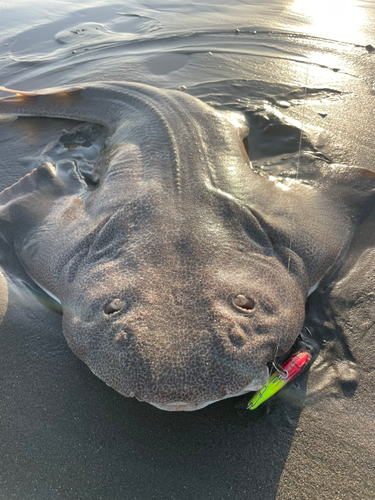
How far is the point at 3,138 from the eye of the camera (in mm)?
5992

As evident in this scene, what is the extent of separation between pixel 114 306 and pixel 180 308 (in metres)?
0.45

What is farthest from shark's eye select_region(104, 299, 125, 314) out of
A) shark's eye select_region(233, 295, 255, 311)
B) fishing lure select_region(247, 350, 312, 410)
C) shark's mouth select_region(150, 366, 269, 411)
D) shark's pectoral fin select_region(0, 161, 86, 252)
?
shark's pectoral fin select_region(0, 161, 86, 252)

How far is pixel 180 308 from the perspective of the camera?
7.59ft

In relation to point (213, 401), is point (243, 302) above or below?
above

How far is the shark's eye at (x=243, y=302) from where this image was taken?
2.41 meters

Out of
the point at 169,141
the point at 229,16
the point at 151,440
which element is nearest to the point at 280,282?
the point at 151,440

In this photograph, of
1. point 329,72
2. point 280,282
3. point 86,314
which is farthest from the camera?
point 329,72

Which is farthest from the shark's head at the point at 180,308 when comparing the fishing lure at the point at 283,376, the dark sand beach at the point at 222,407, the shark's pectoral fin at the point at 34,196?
the shark's pectoral fin at the point at 34,196

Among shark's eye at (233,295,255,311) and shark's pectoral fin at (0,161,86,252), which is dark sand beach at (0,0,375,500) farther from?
shark's eye at (233,295,255,311)

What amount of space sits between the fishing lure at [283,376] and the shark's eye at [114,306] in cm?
112

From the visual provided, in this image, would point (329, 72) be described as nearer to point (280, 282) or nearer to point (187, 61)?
point (187, 61)

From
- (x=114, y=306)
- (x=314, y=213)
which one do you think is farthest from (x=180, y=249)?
(x=314, y=213)

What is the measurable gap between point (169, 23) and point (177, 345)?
9.77m

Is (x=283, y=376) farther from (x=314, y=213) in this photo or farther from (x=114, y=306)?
(x=314, y=213)
